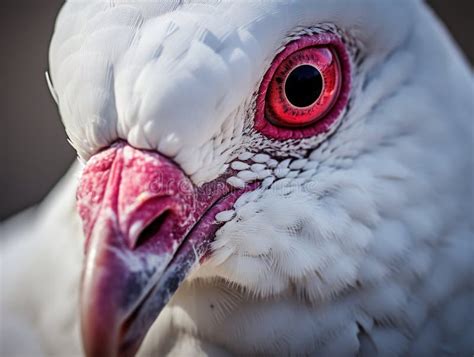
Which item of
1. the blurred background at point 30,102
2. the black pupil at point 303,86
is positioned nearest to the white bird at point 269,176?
the black pupil at point 303,86

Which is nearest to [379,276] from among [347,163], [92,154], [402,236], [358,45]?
[402,236]

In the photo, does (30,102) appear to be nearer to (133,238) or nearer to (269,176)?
(269,176)

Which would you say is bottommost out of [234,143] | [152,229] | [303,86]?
[152,229]

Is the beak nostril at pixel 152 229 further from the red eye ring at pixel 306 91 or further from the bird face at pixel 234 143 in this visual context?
the red eye ring at pixel 306 91

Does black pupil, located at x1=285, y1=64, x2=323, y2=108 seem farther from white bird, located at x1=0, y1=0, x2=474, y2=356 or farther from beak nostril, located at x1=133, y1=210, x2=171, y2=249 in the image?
beak nostril, located at x1=133, y1=210, x2=171, y2=249

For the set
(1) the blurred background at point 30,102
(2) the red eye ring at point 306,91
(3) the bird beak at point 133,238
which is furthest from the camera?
(1) the blurred background at point 30,102

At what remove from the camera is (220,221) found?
159 centimetres

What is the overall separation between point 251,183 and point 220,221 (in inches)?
4.6

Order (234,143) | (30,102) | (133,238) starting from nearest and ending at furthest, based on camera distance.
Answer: (133,238)
(234,143)
(30,102)

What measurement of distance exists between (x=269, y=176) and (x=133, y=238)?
1.25 feet

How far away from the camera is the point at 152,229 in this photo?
1470mm

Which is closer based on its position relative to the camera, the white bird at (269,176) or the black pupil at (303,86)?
the white bird at (269,176)

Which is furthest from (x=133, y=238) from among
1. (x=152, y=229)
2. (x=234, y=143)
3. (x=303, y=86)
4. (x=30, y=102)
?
(x=30, y=102)

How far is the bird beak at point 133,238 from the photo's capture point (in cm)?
138
